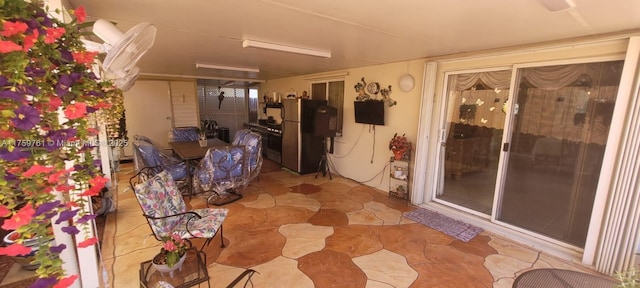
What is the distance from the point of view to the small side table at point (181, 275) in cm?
210

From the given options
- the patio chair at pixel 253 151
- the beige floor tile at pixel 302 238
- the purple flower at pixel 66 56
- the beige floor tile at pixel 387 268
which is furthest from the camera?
the patio chair at pixel 253 151

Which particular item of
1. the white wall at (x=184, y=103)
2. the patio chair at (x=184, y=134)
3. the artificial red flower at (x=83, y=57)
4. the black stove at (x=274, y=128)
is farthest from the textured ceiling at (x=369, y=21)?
the white wall at (x=184, y=103)

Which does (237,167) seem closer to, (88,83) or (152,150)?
(152,150)

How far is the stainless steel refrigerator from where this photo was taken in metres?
5.49

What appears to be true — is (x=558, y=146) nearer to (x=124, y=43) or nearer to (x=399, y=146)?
(x=399, y=146)

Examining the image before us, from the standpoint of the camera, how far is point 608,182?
96.3 inches

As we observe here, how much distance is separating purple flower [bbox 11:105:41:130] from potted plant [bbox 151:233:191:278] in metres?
1.81

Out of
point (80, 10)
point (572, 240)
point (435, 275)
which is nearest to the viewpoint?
point (80, 10)

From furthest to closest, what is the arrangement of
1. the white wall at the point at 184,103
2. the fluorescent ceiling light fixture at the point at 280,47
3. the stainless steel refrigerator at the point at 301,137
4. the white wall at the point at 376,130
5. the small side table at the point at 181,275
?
the white wall at the point at 184,103, the stainless steel refrigerator at the point at 301,137, the white wall at the point at 376,130, the fluorescent ceiling light fixture at the point at 280,47, the small side table at the point at 181,275

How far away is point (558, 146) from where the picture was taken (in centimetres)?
287

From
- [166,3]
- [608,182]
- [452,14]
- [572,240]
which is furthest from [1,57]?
[572,240]

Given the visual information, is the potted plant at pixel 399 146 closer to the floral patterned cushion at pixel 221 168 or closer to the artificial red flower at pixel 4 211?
the floral patterned cushion at pixel 221 168

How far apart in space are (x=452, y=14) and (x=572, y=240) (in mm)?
2884

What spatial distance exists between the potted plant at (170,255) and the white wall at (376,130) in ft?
11.3
